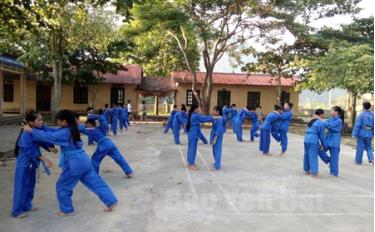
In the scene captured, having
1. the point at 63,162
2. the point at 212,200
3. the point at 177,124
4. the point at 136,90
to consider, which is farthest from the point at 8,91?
the point at 212,200

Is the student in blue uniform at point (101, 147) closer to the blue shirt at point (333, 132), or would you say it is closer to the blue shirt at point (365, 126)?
the blue shirt at point (333, 132)

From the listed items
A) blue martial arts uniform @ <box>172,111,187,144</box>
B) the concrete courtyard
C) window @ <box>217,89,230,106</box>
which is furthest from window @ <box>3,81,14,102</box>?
the concrete courtyard

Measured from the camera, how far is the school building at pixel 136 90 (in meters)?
29.0

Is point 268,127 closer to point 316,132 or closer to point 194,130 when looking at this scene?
point 316,132

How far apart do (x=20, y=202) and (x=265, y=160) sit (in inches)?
276

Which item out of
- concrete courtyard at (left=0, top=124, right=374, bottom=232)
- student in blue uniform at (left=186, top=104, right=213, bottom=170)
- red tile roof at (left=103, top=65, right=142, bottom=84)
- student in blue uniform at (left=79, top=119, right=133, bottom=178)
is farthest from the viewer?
red tile roof at (left=103, top=65, right=142, bottom=84)

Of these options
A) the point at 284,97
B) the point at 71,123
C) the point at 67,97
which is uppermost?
the point at 284,97

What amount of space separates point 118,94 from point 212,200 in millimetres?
24521

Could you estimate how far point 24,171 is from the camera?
5547 mm

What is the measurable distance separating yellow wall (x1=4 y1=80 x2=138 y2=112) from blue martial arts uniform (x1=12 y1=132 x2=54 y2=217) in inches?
967

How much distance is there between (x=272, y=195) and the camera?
7.01 meters

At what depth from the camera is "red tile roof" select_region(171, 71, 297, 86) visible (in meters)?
30.5

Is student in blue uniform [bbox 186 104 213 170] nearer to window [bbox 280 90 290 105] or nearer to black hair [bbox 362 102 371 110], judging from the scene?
black hair [bbox 362 102 371 110]

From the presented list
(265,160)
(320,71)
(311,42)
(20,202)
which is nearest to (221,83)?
(311,42)
